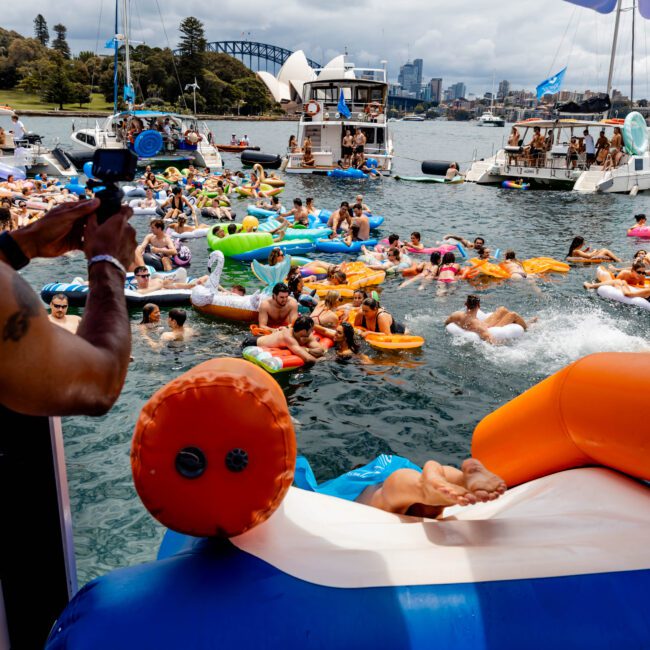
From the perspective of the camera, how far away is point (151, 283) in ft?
33.2

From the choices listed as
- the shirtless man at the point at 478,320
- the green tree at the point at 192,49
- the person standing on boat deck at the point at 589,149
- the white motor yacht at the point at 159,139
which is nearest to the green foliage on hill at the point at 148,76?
the green tree at the point at 192,49

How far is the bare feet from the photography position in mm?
2191

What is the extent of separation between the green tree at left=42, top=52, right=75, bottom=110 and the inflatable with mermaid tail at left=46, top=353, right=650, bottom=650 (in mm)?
74819

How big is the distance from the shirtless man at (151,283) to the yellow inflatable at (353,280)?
1941mm

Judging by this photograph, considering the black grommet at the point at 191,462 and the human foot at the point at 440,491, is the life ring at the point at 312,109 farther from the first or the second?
the black grommet at the point at 191,462

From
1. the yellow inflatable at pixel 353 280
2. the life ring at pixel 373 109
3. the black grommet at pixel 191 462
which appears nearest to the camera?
the black grommet at pixel 191 462

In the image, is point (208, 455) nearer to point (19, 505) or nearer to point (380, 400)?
point (19, 505)

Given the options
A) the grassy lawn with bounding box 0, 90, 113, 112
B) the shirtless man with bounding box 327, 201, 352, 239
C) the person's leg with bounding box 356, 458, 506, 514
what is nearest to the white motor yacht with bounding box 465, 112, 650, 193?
the shirtless man with bounding box 327, 201, 352, 239

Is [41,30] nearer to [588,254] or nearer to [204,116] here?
[204,116]

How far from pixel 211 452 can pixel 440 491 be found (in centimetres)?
94

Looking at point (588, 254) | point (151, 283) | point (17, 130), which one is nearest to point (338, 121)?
point (17, 130)

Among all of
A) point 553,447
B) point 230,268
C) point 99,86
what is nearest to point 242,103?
point 99,86

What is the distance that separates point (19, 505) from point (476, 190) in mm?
26240

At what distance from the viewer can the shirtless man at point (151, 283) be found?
9906 mm
